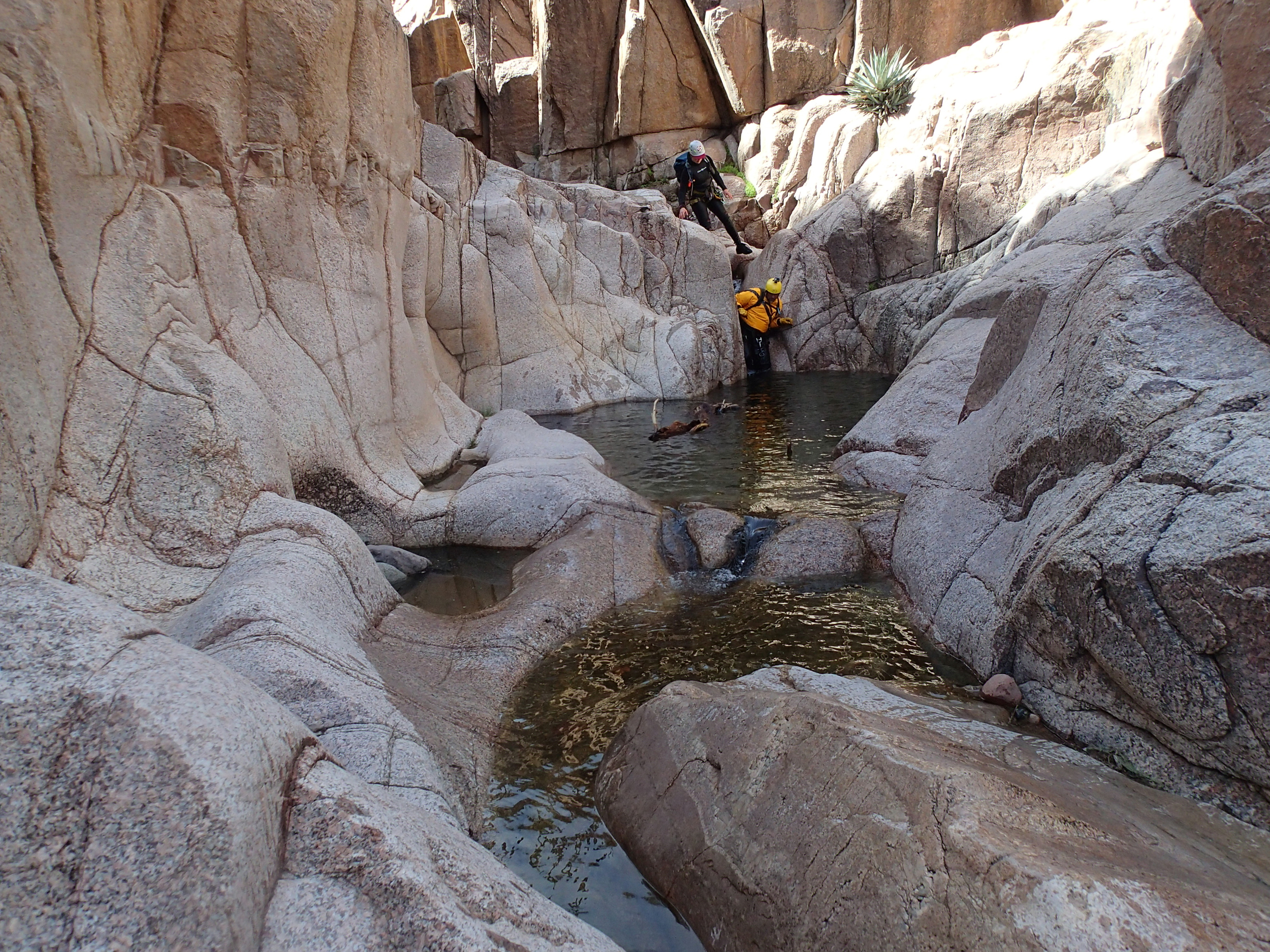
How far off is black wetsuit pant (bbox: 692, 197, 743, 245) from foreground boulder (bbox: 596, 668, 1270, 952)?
17.0m

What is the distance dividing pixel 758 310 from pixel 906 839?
16126 millimetres

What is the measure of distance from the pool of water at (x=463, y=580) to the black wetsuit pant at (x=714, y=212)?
14.1m

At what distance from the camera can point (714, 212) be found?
1900 centimetres

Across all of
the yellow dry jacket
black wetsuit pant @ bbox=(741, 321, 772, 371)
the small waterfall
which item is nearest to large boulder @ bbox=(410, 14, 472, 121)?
the yellow dry jacket

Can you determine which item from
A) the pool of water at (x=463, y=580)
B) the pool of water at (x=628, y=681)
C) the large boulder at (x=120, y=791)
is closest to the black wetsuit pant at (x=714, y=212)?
the pool of water at (x=463, y=580)

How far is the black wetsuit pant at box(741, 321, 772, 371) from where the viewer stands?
17672mm

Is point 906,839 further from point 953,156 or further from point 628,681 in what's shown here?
point 953,156

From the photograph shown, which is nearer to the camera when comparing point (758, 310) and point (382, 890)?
point (382, 890)

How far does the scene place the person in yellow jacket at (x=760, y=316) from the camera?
57.0 ft

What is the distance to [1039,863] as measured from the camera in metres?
1.96

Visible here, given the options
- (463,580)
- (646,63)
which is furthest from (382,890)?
(646,63)

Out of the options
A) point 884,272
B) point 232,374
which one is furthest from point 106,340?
point 884,272

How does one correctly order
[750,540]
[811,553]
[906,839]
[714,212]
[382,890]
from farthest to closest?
[714,212], [750,540], [811,553], [906,839], [382,890]

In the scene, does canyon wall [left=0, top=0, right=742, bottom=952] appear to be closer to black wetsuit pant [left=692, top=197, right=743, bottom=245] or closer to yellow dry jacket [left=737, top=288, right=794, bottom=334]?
yellow dry jacket [left=737, top=288, right=794, bottom=334]
